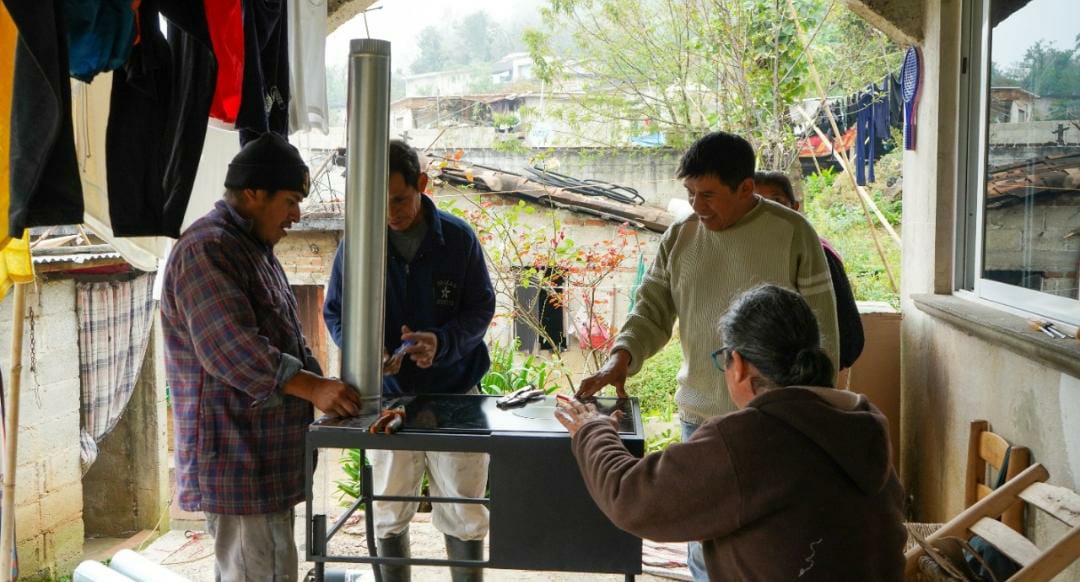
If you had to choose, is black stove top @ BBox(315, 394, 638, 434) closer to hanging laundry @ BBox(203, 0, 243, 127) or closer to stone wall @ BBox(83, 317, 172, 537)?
hanging laundry @ BBox(203, 0, 243, 127)

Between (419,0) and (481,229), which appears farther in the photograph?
(419,0)

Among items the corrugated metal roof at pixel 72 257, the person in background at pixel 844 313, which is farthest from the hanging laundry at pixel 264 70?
the corrugated metal roof at pixel 72 257

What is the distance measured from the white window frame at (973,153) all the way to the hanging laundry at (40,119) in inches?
130

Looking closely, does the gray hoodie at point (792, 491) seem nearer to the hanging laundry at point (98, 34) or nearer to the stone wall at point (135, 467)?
the hanging laundry at point (98, 34)

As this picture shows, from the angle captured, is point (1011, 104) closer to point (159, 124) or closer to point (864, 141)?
point (159, 124)

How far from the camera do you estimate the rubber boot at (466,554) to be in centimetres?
328

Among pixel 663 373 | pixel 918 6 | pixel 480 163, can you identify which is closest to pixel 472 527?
pixel 918 6

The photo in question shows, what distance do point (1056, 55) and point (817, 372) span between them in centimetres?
192

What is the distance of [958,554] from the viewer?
2.63 meters

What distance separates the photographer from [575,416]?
234 centimetres

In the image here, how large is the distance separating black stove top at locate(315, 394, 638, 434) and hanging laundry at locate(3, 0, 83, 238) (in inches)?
34.9

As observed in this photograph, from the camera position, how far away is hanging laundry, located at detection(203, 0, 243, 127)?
257cm

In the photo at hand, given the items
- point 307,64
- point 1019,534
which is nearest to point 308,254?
point 307,64

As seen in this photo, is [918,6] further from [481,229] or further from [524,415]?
[481,229]
